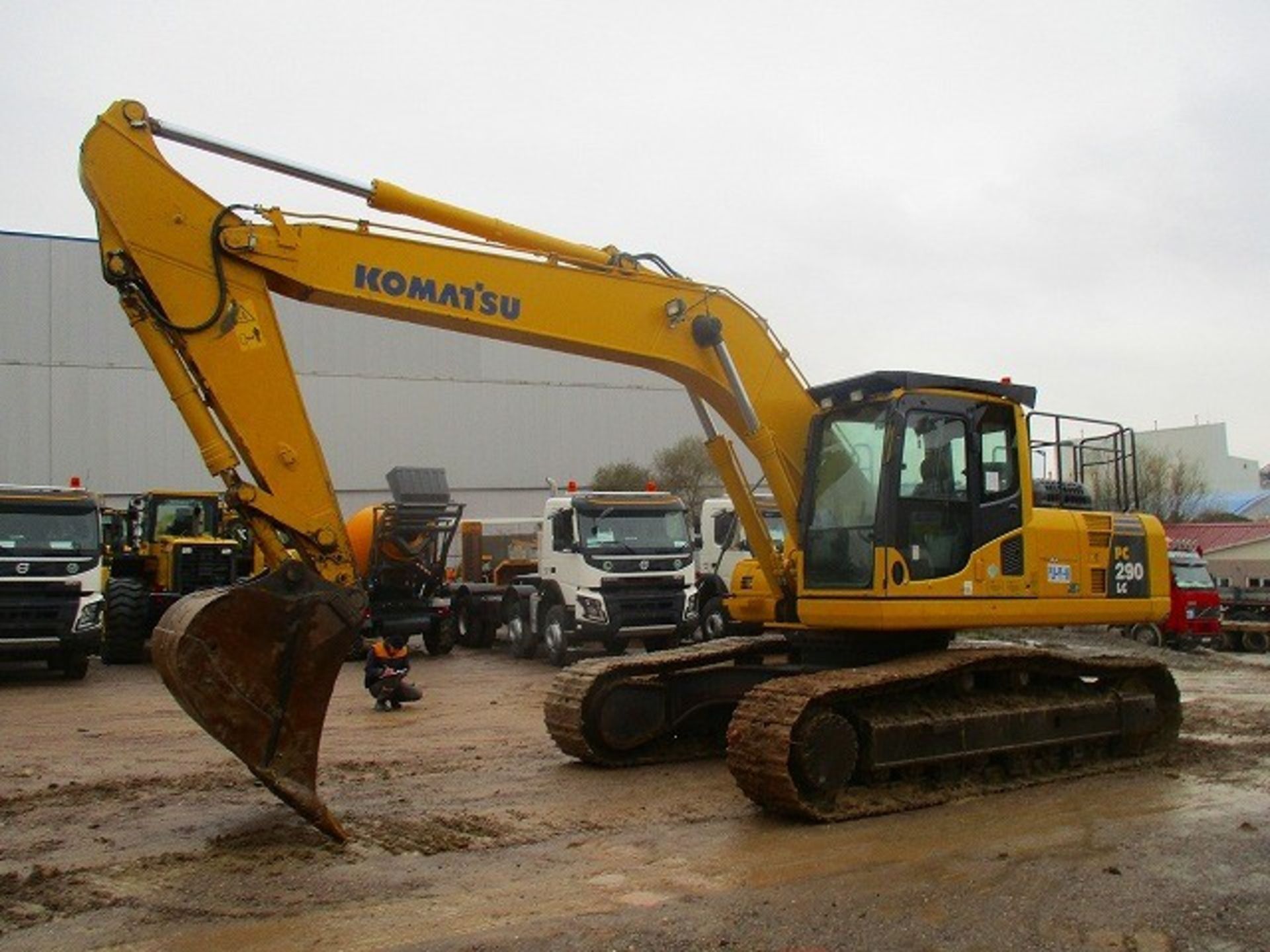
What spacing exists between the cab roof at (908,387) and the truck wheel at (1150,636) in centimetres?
1618

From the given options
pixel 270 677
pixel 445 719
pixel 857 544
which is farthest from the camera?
pixel 445 719

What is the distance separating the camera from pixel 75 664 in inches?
724

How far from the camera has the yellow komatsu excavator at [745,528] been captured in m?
7.40

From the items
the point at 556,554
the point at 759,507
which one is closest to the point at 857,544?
the point at 759,507

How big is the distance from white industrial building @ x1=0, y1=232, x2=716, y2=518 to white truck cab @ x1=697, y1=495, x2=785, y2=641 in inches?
654

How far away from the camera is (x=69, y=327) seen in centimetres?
4041

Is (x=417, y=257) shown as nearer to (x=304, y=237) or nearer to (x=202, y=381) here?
(x=304, y=237)

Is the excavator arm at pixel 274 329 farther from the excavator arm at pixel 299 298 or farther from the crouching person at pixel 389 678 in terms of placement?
the crouching person at pixel 389 678

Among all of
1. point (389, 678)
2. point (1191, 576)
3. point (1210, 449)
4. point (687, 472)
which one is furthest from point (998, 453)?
point (1210, 449)

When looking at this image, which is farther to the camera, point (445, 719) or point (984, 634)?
point (984, 634)

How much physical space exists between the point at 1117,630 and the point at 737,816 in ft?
64.6

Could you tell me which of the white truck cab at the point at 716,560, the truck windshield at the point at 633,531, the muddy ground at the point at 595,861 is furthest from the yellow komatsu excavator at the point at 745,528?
the white truck cab at the point at 716,560

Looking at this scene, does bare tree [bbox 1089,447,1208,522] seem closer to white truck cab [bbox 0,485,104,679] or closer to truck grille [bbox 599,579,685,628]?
truck grille [bbox 599,579,685,628]

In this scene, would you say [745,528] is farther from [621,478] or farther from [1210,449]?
[1210,449]
